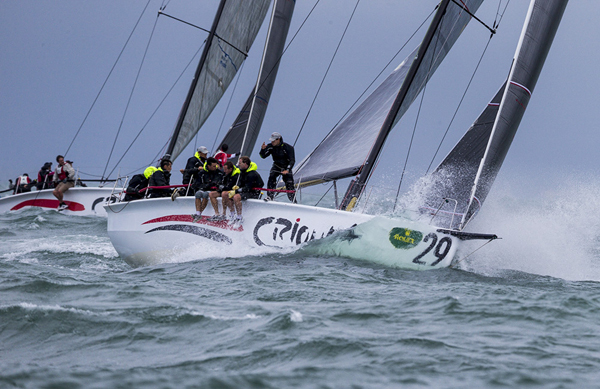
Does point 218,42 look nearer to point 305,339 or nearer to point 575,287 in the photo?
point 575,287

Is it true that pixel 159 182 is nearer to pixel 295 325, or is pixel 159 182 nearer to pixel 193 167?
pixel 193 167

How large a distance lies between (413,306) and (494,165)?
13.5 feet

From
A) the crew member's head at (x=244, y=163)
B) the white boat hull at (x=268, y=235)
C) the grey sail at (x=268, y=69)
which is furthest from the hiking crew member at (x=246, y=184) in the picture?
the grey sail at (x=268, y=69)

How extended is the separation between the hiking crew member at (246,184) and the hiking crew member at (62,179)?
38.2 ft

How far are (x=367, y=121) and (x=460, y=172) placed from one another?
6.30 ft

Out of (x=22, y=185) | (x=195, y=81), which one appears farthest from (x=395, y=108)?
(x=22, y=185)

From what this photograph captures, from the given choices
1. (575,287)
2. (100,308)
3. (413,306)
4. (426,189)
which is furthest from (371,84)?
(100,308)

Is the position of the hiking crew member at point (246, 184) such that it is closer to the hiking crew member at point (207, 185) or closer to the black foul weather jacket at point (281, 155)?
the hiking crew member at point (207, 185)

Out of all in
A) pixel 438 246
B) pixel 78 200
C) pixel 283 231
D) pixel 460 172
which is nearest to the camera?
pixel 438 246

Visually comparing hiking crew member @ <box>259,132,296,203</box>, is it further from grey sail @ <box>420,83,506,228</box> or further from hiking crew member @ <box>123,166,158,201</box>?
grey sail @ <box>420,83,506,228</box>

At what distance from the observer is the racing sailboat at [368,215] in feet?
26.8

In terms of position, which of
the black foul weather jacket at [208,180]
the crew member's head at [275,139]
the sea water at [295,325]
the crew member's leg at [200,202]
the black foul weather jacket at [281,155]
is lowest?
the sea water at [295,325]

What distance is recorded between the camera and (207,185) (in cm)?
925

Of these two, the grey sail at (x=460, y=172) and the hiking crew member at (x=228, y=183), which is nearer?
the grey sail at (x=460, y=172)
